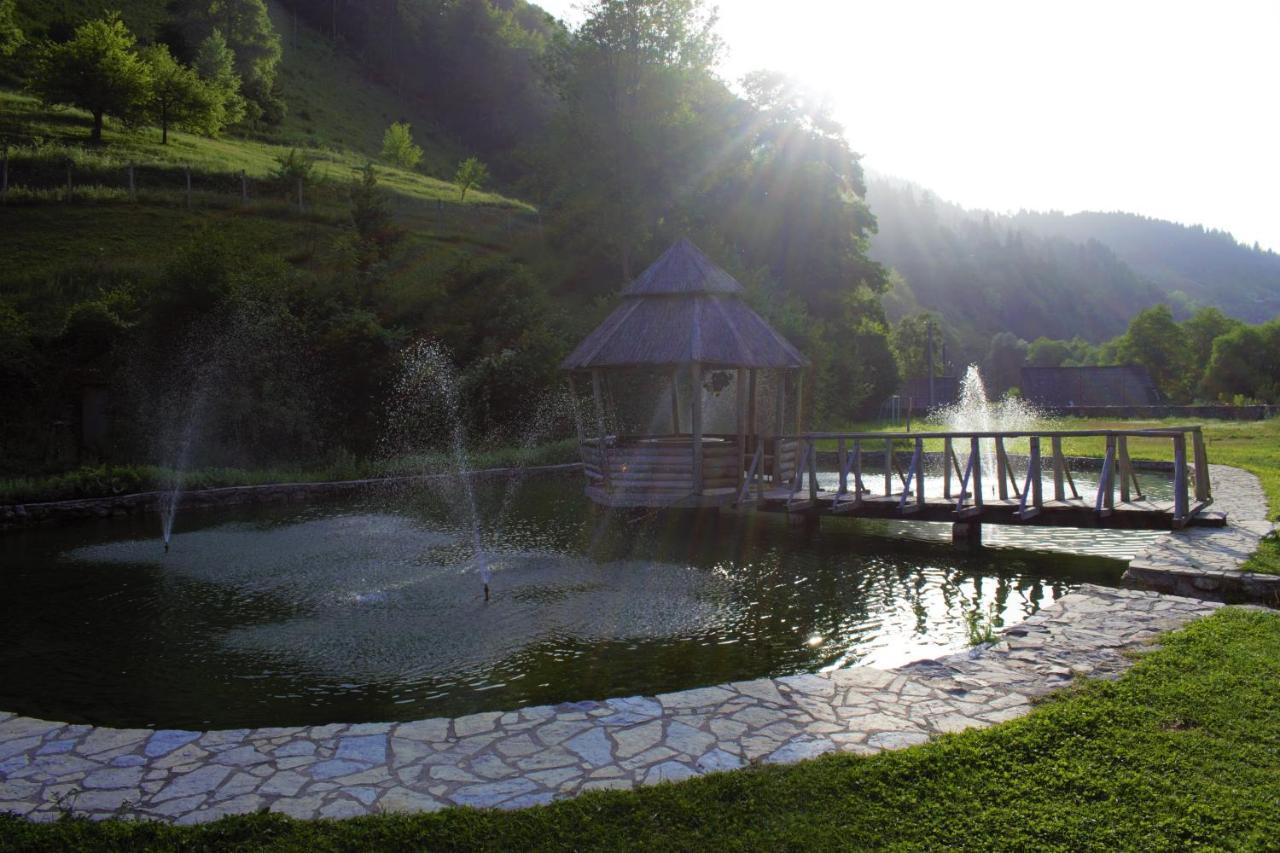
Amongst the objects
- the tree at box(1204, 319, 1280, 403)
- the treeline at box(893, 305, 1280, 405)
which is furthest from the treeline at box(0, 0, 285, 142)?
the tree at box(1204, 319, 1280, 403)

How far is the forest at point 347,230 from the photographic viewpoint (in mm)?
21547

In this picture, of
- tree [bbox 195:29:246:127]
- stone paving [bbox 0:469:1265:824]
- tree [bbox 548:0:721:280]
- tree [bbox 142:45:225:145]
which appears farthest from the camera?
tree [bbox 195:29:246:127]

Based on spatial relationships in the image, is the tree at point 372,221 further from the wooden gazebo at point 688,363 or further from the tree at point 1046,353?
the tree at point 1046,353

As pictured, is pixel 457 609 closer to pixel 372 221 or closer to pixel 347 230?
pixel 372 221

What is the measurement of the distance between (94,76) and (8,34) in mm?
13284

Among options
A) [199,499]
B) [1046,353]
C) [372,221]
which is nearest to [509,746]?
[199,499]

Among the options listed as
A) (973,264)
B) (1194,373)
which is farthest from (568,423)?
(973,264)

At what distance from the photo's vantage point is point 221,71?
5506 cm

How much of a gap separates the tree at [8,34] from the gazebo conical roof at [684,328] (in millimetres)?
50534

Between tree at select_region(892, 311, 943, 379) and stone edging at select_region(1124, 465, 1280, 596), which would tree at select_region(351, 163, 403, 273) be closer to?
stone edging at select_region(1124, 465, 1280, 596)

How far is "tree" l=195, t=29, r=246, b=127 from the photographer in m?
53.2

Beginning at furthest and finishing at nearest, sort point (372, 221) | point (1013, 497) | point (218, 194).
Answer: point (218, 194) < point (372, 221) < point (1013, 497)

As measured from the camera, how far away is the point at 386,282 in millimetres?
27844

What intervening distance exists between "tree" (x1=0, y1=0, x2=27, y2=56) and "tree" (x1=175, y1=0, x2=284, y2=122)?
39.9ft
